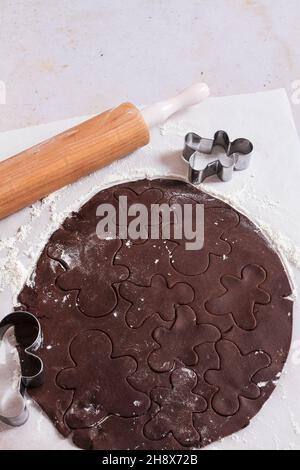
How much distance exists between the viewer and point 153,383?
1.43 metres

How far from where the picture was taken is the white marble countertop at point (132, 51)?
6.75 feet

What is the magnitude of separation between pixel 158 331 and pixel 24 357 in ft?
1.03

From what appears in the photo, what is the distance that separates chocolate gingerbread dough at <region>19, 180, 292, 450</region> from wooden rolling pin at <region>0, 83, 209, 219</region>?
118 millimetres

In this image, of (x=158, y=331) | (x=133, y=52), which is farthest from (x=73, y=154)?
(x=133, y=52)

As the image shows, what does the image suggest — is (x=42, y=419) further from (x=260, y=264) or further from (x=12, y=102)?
(x=12, y=102)

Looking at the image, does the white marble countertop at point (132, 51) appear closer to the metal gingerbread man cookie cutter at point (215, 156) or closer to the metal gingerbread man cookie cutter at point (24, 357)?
the metal gingerbread man cookie cutter at point (215, 156)

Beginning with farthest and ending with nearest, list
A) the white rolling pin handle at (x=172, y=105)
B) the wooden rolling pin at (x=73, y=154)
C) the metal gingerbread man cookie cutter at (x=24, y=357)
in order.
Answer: the white rolling pin handle at (x=172, y=105) < the wooden rolling pin at (x=73, y=154) < the metal gingerbread man cookie cutter at (x=24, y=357)

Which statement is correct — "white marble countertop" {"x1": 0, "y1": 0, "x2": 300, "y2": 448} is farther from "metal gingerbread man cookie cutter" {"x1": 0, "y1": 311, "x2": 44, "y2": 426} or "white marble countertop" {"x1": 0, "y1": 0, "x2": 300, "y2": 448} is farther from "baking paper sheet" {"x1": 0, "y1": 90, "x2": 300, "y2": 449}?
"metal gingerbread man cookie cutter" {"x1": 0, "y1": 311, "x2": 44, "y2": 426}

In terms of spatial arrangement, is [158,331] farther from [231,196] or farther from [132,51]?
[132,51]

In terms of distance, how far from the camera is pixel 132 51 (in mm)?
2164

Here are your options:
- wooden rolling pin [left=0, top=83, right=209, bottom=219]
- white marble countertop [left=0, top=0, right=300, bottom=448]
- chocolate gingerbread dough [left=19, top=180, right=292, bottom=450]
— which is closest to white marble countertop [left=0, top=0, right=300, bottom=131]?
white marble countertop [left=0, top=0, right=300, bottom=448]

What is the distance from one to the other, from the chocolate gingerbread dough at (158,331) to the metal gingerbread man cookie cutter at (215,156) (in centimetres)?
8

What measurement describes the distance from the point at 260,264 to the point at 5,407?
69cm

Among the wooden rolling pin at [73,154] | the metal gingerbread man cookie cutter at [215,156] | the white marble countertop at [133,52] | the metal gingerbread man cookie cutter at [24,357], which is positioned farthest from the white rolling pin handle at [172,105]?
the metal gingerbread man cookie cutter at [24,357]
